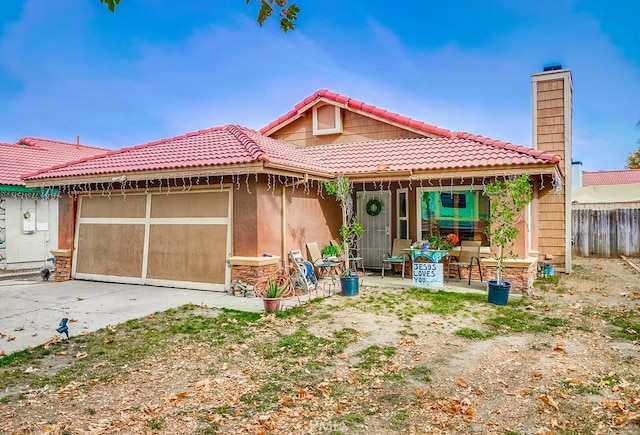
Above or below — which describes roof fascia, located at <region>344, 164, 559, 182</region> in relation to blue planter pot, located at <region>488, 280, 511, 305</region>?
above

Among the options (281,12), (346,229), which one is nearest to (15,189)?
(346,229)

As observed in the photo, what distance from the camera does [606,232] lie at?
54.4ft

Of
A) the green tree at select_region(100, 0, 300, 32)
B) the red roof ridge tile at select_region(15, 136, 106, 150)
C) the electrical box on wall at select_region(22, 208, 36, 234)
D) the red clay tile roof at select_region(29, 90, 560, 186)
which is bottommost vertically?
the electrical box on wall at select_region(22, 208, 36, 234)

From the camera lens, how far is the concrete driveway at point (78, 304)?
6254mm

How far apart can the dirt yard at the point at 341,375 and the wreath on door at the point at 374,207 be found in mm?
4624

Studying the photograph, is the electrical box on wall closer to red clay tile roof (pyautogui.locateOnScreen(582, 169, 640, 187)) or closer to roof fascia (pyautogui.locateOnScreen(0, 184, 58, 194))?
roof fascia (pyautogui.locateOnScreen(0, 184, 58, 194))

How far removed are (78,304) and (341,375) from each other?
5.98m

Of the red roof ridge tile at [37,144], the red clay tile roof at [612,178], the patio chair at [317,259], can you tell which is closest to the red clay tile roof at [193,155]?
the patio chair at [317,259]

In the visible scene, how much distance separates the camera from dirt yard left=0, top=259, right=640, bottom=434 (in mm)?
3525

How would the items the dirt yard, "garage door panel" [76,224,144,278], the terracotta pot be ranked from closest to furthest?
1. the dirt yard
2. the terracotta pot
3. "garage door panel" [76,224,144,278]

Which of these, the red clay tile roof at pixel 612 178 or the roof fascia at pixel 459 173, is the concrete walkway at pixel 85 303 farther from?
the red clay tile roof at pixel 612 178

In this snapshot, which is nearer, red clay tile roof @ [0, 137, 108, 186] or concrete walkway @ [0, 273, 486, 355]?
concrete walkway @ [0, 273, 486, 355]

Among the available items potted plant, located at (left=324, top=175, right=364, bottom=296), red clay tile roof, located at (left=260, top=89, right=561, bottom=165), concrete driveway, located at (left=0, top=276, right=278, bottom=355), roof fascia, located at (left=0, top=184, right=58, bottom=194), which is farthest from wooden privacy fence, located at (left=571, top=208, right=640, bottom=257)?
roof fascia, located at (left=0, top=184, right=58, bottom=194)

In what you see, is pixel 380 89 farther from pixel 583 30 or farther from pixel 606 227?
pixel 606 227
